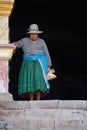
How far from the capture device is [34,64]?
521 inches

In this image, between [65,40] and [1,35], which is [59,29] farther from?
[1,35]

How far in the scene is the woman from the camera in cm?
1306

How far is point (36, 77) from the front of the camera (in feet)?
43.0

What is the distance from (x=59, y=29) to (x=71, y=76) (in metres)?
1.40

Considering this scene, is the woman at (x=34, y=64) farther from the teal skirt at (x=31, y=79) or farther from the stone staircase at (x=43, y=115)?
the stone staircase at (x=43, y=115)

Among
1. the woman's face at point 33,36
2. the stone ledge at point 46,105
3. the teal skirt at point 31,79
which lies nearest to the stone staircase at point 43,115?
the stone ledge at point 46,105

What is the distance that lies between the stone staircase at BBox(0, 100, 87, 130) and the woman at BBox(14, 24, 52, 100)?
7.05ft

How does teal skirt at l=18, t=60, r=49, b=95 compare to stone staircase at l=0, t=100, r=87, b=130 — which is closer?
stone staircase at l=0, t=100, r=87, b=130

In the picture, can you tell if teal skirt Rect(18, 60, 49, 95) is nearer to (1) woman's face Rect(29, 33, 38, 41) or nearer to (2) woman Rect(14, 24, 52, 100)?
(2) woman Rect(14, 24, 52, 100)

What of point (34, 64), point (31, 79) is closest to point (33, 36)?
point (34, 64)

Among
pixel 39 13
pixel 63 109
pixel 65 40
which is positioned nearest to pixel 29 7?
pixel 39 13

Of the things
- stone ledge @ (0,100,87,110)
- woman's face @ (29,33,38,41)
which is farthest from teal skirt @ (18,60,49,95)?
stone ledge @ (0,100,87,110)

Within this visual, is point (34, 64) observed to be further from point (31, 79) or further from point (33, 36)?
point (33, 36)

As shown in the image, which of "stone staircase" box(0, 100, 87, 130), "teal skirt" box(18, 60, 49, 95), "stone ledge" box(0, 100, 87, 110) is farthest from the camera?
"teal skirt" box(18, 60, 49, 95)
